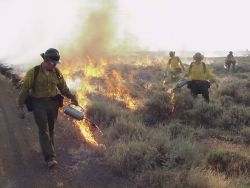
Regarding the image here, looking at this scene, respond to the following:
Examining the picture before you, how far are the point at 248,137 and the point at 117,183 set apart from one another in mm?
4865

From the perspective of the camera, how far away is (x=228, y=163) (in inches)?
344

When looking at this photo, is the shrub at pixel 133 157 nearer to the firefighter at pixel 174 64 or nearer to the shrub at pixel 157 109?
the shrub at pixel 157 109

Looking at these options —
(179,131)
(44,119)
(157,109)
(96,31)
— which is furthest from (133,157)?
(96,31)

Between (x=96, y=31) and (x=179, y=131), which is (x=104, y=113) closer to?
(x=179, y=131)

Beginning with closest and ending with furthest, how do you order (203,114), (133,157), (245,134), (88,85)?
(133,157) < (245,134) < (203,114) < (88,85)

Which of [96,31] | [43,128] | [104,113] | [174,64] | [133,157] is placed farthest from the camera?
[96,31]

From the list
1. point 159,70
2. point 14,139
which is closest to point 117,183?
point 14,139

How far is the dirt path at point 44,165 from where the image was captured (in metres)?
7.87

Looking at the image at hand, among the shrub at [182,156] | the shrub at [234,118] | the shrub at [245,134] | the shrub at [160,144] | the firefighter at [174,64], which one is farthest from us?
the firefighter at [174,64]

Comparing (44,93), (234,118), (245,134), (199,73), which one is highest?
(44,93)

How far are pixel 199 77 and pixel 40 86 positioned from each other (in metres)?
7.37

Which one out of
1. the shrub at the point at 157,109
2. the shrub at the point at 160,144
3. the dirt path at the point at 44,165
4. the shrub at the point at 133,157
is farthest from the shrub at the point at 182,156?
the shrub at the point at 157,109

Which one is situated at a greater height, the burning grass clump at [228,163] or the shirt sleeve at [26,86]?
the shirt sleeve at [26,86]

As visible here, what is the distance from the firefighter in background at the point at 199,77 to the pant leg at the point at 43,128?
7.24 m
